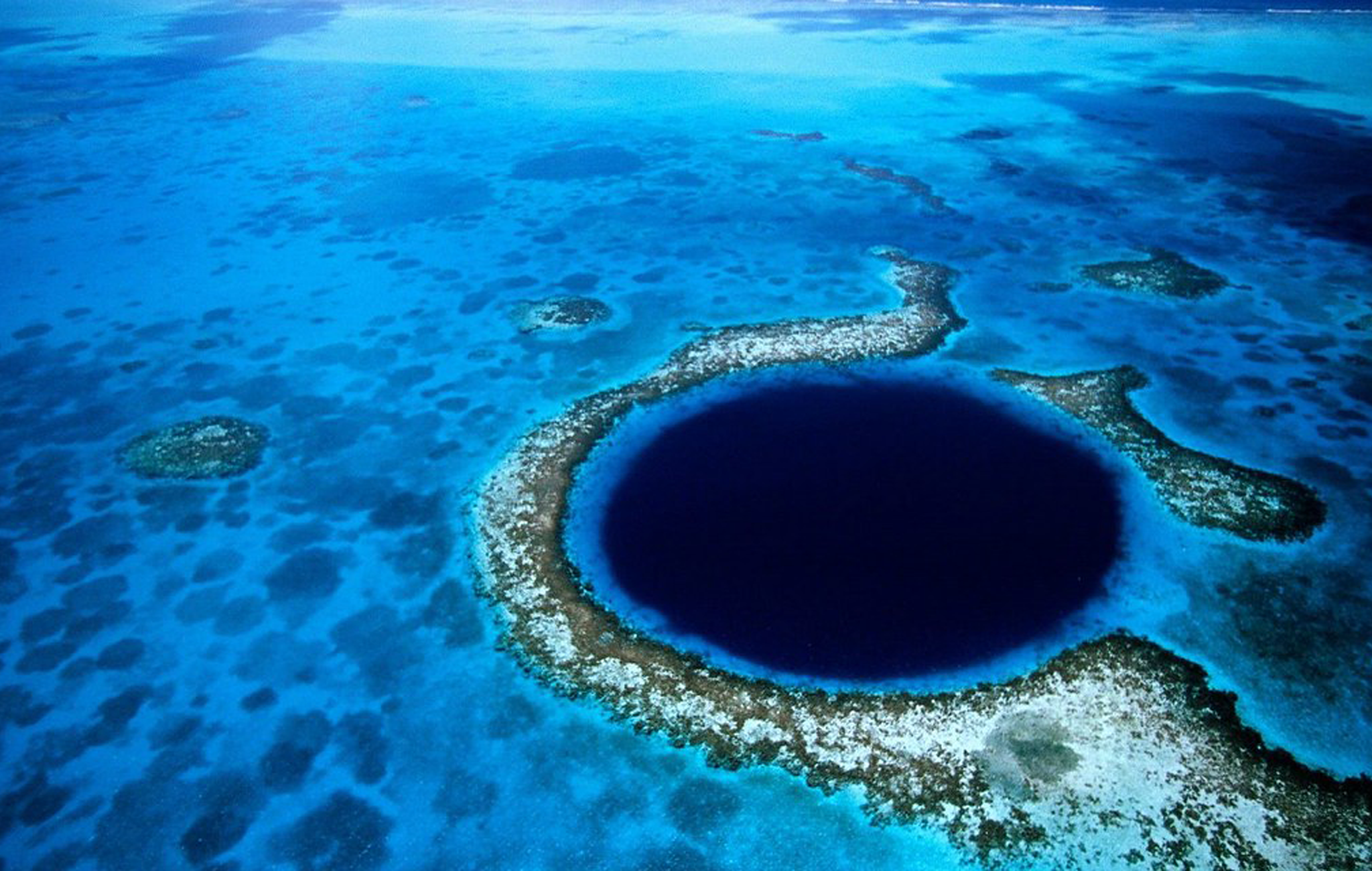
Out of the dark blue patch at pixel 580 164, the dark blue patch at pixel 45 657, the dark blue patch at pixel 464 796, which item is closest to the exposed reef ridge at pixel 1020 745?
the dark blue patch at pixel 464 796

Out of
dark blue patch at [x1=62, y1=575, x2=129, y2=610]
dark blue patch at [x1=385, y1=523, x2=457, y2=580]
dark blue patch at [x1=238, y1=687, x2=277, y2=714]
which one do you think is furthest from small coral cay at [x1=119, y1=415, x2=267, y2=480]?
dark blue patch at [x1=238, y1=687, x2=277, y2=714]

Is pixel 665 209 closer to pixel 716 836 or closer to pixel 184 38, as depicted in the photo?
pixel 716 836

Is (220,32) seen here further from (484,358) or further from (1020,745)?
(1020,745)

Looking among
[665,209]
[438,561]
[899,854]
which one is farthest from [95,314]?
[899,854]

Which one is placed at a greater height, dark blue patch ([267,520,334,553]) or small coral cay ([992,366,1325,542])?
small coral cay ([992,366,1325,542])

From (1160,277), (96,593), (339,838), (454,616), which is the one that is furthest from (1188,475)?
(96,593)

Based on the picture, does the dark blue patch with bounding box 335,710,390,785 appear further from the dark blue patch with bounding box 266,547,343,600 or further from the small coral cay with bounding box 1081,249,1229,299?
the small coral cay with bounding box 1081,249,1229,299
